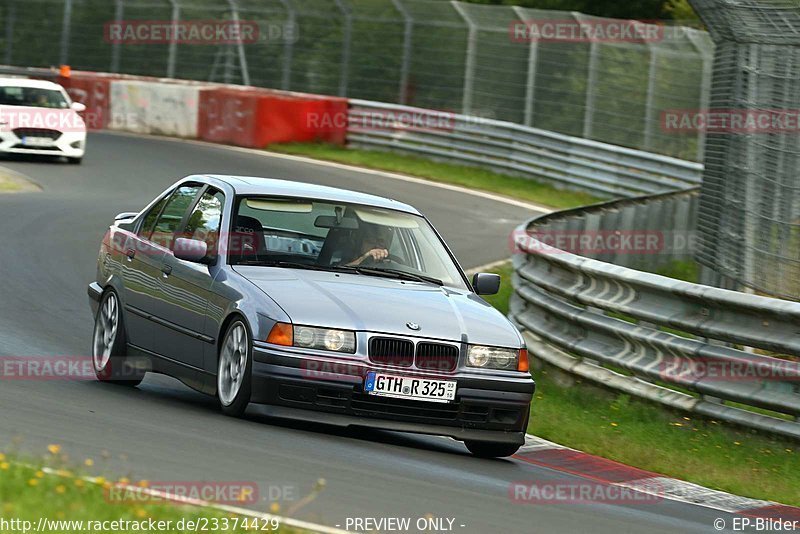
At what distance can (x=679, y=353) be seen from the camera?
10188 millimetres

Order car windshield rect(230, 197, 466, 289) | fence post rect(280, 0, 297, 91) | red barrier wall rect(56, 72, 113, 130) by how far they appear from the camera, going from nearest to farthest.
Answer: car windshield rect(230, 197, 466, 289), red barrier wall rect(56, 72, 113, 130), fence post rect(280, 0, 297, 91)

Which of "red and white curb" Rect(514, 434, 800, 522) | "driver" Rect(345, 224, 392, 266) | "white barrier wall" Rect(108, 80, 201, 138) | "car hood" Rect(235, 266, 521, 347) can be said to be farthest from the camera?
"white barrier wall" Rect(108, 80, 201, 138)

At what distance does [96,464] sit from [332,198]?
12.1ft

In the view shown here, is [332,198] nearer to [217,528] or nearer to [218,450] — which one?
[218,450]

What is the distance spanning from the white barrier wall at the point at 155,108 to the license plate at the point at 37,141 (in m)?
5.69

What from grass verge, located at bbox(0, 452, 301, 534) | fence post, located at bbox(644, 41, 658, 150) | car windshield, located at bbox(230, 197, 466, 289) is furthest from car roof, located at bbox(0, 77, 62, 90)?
grass verge, located at bbox(0, 452, 301, 534)

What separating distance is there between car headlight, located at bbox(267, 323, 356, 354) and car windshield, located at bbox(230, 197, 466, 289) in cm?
96

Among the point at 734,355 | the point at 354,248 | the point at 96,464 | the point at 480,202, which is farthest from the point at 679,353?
the point at 480,202

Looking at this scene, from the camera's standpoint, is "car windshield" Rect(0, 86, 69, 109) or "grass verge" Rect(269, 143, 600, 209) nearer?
"grass verge" Rect(269, 143, 600, 209)

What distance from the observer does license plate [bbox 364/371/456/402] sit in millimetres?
8461

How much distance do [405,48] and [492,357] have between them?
974 inches

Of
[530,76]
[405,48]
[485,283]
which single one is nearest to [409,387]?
[485,283]

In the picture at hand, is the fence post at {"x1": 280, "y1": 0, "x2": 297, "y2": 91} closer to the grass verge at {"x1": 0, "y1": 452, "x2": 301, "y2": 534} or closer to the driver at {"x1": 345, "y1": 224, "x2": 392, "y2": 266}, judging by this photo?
the driver at {"x1": 345, "y1": 224, "x2": 392, "y2": 266}

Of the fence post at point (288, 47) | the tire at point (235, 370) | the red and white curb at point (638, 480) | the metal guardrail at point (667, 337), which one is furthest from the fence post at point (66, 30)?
the tire at point (235, 370)
